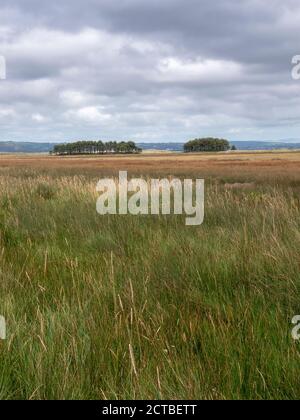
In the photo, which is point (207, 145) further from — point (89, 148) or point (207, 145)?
point (89, 148)

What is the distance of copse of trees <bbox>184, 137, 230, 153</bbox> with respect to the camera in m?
165

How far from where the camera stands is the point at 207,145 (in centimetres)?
16538

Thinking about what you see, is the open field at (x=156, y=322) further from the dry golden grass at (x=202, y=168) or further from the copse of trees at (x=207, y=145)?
→ the copse of trees at (x=207, y=145)

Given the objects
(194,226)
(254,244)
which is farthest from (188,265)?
(194,226)

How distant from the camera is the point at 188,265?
3.57 metres

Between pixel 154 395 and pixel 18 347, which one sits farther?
pixel 18 347

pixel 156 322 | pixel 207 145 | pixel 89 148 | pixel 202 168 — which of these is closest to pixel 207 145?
pixel 207 145

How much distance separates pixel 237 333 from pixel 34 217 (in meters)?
4.66

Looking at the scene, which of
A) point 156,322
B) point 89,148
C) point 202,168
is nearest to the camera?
point 156,322

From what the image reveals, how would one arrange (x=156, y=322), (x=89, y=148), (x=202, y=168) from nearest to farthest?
(x=156, y=322), (x=202, y=168), (x=89, y=148)

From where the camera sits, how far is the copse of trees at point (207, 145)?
165 metres

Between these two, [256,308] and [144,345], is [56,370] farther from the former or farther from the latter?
[256,308]

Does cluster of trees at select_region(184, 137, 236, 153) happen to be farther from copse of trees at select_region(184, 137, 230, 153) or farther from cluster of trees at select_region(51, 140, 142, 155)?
cluster of trees at select_region(51, 140, 142, 155)

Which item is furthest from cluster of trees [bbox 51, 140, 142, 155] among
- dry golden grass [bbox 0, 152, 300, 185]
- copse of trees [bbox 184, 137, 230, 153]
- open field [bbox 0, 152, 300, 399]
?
open field [bbox 0, 152, 300, 399]
